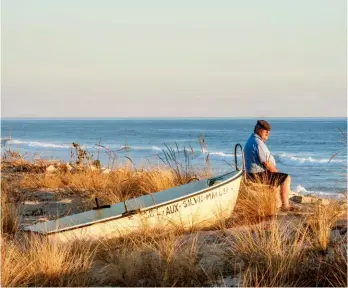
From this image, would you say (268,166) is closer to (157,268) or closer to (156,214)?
(156,214)

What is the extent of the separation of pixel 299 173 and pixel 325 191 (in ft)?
21.5

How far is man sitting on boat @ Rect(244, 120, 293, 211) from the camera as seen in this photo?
790 cm

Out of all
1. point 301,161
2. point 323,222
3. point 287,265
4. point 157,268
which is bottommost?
point 301,161

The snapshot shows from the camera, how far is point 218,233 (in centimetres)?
667

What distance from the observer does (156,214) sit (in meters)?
6.90

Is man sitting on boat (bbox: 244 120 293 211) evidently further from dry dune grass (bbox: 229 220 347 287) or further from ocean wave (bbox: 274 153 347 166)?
ocean wave (bbox: 274 153 347 166)

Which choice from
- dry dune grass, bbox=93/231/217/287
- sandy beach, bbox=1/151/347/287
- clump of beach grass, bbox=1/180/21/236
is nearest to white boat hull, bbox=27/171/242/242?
sandy beach, bbox=1/151/347/287

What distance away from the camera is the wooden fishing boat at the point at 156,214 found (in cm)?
647

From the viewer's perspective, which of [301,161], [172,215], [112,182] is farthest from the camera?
[301,161]

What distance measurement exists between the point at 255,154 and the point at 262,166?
19cm

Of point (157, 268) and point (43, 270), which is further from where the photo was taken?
point (157, 268)

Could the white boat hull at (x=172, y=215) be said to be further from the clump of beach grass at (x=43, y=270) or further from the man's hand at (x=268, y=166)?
the clump of beach grass at (x=43, y=270)

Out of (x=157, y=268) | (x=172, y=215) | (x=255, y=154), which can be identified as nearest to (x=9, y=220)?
(x=172, y=215)

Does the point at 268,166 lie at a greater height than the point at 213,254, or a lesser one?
greater
